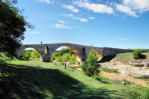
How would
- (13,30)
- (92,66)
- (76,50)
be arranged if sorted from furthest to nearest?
1. (76,50)
2. (92,66)
3. (13,30)

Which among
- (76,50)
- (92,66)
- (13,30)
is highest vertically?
(13,30)

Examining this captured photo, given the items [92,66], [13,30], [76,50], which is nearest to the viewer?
[13,30]

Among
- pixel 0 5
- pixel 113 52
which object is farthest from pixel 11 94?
pixel 113 52

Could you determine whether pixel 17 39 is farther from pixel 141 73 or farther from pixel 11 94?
pixel 141 73

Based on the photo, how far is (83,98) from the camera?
320 inches

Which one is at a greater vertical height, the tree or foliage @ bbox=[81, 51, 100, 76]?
the tree

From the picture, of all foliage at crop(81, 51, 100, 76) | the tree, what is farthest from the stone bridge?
the tree

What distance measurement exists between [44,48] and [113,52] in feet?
133

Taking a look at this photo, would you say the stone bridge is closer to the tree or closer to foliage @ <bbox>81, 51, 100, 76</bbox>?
foliage @ <bbox>81, 51, 100, 76</bbox>

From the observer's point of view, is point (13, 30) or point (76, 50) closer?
point (13, 30)

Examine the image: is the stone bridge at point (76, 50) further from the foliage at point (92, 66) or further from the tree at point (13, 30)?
the tree at point (13, 30)

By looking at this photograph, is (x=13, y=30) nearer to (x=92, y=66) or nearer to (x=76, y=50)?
(x=92, y=66)

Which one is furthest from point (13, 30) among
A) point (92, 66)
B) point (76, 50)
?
point (76, 50)

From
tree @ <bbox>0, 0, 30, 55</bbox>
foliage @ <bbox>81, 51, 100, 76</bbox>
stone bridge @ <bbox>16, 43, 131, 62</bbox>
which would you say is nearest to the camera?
tree @ <bbox>0, 0, 30, 55</bbox>
